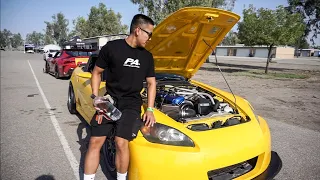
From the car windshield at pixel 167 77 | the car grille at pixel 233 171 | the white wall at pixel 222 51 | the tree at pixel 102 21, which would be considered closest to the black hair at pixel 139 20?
the car grille at pixel 233 171

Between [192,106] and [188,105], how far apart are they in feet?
0.23

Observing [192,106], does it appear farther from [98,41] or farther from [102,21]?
[102,21]

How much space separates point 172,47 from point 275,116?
3.61 meters

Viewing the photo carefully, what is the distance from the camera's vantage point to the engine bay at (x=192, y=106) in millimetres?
2711

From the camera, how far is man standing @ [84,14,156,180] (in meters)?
2.23

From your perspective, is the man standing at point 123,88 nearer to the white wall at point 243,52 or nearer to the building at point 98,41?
the building at point 98,41

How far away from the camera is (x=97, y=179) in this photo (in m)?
2.86

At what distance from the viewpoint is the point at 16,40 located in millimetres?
143750

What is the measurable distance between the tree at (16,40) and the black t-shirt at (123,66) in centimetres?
16490

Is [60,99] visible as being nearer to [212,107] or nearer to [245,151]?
[212,107]

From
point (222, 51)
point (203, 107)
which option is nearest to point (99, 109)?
point (203, 107)

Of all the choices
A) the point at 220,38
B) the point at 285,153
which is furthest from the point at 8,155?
the point at 285,153

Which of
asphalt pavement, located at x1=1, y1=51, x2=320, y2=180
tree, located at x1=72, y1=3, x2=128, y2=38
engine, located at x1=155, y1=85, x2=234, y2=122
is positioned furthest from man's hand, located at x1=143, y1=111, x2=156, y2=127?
tree, located at x1=72, y1=3, x2=128, y2=38

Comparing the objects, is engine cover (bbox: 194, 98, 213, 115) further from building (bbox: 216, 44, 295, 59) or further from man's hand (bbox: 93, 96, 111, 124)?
building (bbox: 216, 44, 295, 59)
